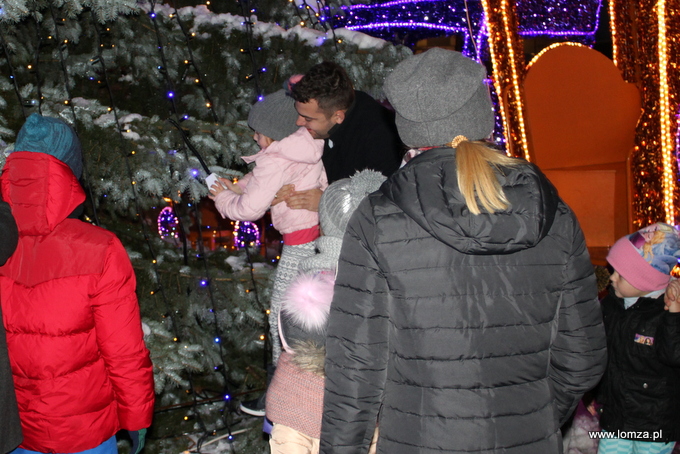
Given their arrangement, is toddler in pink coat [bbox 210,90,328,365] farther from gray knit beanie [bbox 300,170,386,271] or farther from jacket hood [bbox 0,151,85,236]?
jacket hood [bbox 0,151,85,236]

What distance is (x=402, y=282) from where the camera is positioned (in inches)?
67.0

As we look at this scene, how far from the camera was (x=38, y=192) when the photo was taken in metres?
2.29

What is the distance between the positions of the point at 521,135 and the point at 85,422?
4.14 metres

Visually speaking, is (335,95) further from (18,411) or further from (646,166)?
(646,166)

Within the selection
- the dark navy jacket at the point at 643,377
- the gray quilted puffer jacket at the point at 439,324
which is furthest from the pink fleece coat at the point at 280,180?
the dark navy jacket at the point at 643,377

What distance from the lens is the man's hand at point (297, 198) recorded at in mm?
3316

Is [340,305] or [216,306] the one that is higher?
[340,305]

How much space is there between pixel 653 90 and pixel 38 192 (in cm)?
478

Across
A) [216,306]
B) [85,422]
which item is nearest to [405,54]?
[216,306]

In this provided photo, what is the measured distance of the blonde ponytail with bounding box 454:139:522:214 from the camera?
158cm

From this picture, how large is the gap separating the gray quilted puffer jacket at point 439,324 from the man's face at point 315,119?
1576mm

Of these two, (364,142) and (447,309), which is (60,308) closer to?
(447,309)

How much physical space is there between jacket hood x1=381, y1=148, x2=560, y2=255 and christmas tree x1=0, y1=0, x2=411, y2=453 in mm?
2321

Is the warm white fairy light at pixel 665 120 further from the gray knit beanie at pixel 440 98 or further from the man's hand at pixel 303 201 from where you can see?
the gray knit beanie at pixel 440 98
